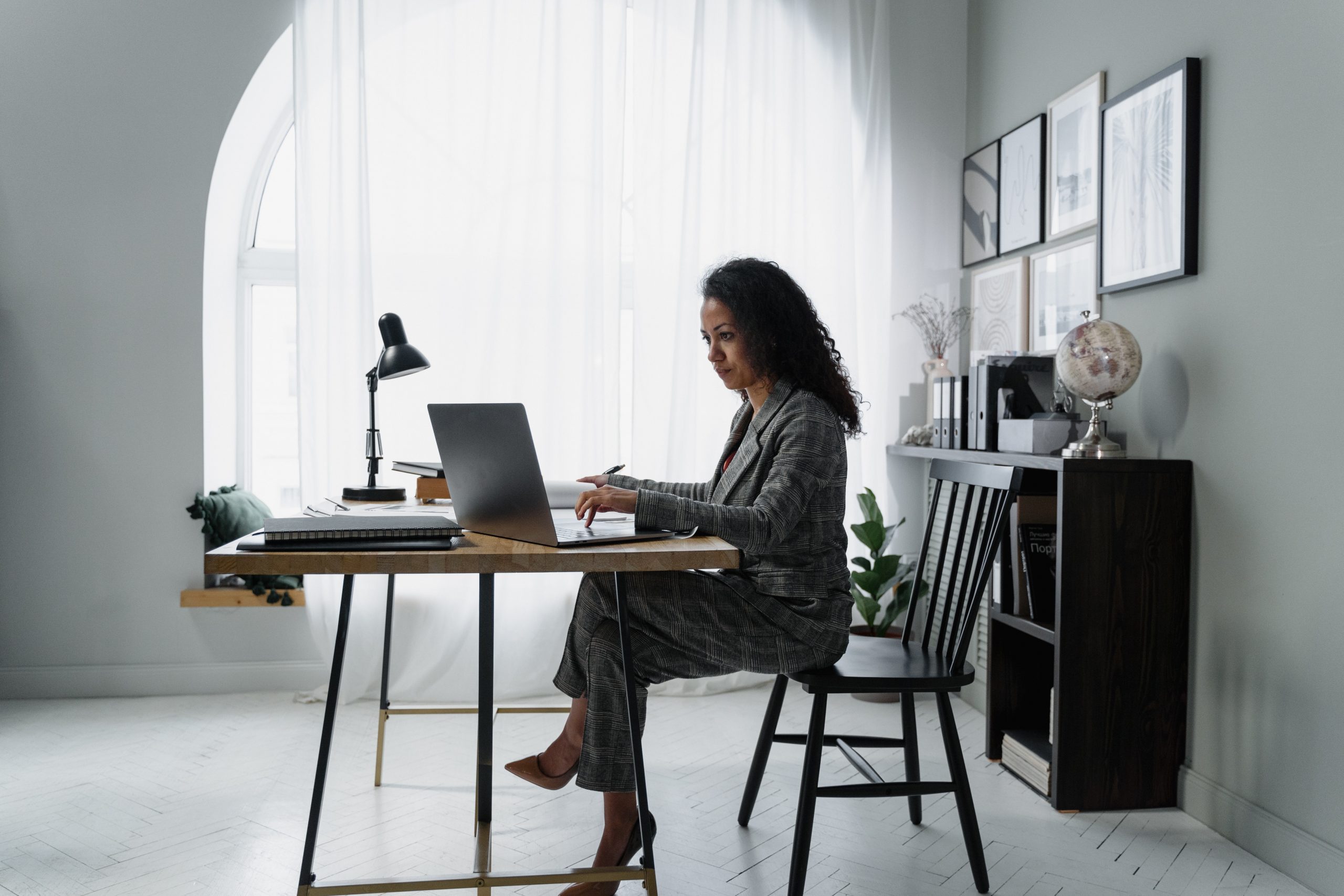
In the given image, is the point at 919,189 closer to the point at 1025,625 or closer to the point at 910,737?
the point at 1025,625

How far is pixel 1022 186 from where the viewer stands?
2.96 metres

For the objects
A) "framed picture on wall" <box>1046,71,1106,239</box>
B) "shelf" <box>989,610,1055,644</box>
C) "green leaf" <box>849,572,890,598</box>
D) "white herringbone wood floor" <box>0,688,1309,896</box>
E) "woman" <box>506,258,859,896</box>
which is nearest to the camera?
"woman" <box>506,258,859,896</box>

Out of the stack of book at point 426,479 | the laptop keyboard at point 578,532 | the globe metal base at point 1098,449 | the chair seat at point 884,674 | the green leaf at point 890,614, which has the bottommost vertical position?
the green leaf at point 890,614

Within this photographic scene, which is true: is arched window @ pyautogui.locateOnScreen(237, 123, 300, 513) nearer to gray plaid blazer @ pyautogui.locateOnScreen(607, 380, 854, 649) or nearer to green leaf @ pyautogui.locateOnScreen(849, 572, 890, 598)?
green leaf @ pyautogui.locateOnScreen(849, 572, 890, 598)

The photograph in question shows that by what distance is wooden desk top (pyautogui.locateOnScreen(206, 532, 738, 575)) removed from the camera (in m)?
1.28

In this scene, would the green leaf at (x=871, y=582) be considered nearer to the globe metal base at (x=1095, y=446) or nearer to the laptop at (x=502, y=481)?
the globe metal base at (x=1095, y=446)

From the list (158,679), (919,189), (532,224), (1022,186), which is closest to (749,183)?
(919,189)

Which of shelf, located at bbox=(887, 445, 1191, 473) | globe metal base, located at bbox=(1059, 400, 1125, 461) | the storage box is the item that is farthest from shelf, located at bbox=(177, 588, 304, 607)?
globe metal base, located at bbox=(1059, 400, 1125, 461)

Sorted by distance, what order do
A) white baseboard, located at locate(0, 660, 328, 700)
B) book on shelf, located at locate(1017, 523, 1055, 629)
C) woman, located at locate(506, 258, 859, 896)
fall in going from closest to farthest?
woman, located at locate(506, 258, 859, 896)
book on shelf, located at locate(1017, 523, 1055, 629)
white baseboard, located at locate(0, 660, 328, 700)

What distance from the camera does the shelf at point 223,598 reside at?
317 cm

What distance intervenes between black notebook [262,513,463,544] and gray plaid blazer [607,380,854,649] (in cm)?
49

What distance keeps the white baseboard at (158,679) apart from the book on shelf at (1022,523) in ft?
7.37

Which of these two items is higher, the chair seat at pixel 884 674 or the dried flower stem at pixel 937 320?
the dried flower stem at pixel 937 320

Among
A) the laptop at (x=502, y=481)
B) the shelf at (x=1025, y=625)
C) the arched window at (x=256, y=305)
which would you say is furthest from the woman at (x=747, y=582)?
the arched window at (x=256, y=305)
